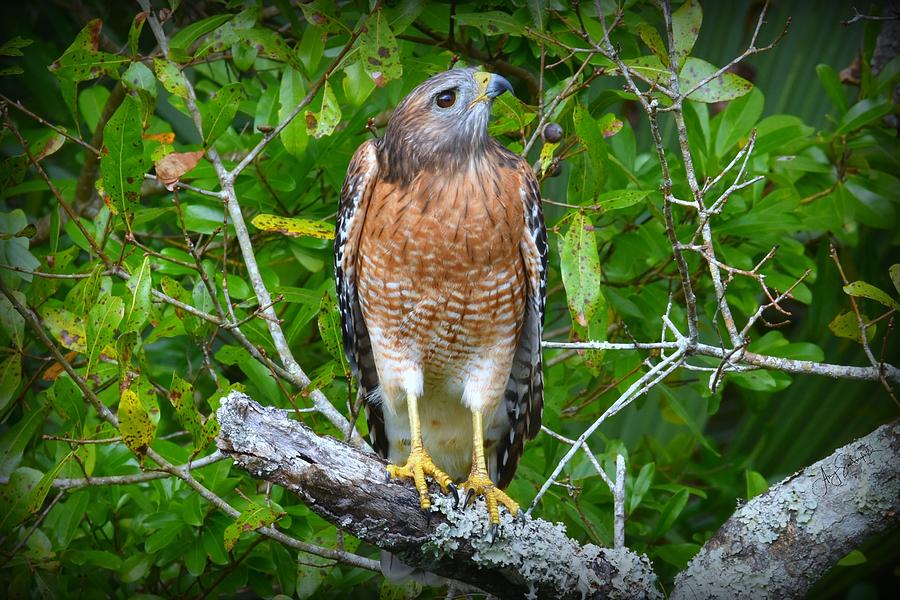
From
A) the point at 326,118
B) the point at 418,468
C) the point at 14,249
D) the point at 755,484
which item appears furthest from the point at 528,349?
the point at 14,249

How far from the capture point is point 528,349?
4.01 meters

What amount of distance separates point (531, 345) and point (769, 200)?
1289 mm

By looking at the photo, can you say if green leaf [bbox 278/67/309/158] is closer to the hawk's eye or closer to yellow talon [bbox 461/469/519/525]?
the hawk's eye

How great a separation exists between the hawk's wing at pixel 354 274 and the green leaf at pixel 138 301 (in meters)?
0.83

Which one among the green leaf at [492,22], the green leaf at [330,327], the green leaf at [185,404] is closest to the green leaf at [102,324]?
the green leaf at [185,404]

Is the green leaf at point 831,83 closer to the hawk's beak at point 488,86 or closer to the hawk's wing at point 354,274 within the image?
the hawk's beak at point 488,86

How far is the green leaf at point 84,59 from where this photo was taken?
3.46 metres

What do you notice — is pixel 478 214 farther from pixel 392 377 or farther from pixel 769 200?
pixel 769 200

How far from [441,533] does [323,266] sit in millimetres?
1610

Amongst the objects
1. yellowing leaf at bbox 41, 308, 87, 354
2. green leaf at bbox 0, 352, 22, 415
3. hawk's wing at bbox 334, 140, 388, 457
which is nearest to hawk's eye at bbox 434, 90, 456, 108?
hawk's wing at bbox 334, 140, 388, 457

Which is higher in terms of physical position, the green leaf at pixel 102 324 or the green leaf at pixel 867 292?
the green leaf at pixel 867 292

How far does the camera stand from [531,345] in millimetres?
3961

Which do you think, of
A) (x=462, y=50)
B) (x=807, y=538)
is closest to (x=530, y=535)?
(x=807, y=538)

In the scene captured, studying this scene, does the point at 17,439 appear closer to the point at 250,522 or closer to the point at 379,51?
the point at 250,522
